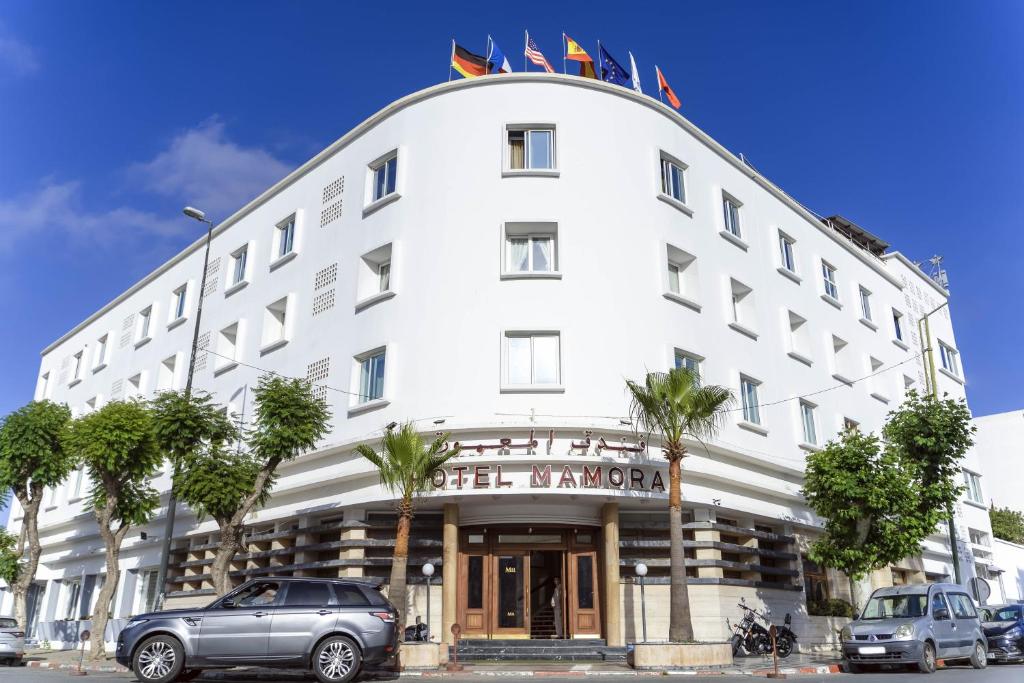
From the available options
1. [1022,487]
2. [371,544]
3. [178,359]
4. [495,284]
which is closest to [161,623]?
[371,544]

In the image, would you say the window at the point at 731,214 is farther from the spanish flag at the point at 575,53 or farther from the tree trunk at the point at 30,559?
the tree trunk at the point at 30,559

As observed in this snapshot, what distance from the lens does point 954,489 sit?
1025 inches

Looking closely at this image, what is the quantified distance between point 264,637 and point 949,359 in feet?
134

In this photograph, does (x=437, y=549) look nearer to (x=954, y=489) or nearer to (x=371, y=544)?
(x=371, y=544)

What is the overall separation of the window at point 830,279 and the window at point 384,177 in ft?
61.0

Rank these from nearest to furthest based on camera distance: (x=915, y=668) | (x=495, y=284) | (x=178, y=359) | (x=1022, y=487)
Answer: (x=915, y=668), (x=495, y=284), (x=178, y=359), (x=1022, y=487)

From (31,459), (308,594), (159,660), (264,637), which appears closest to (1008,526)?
(308,594)

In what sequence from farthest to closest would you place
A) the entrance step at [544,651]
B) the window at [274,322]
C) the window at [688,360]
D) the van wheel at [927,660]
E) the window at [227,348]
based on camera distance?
the window at [227,348] < the window at [274,322] < the window at [688,360] < the entrance step at [544,651] < the van wheel at [927,660]

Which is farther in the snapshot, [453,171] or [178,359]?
[178,359]

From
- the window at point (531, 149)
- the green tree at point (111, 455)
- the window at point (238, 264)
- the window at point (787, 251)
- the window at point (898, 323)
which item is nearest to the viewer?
the green tree at point (111, 455)

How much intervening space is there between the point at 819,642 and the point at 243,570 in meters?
18.7

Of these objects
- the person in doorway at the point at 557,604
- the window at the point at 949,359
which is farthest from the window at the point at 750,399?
the window at the point at 949,359

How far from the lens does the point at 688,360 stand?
82.8ft

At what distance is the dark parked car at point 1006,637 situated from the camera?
2170 cm
